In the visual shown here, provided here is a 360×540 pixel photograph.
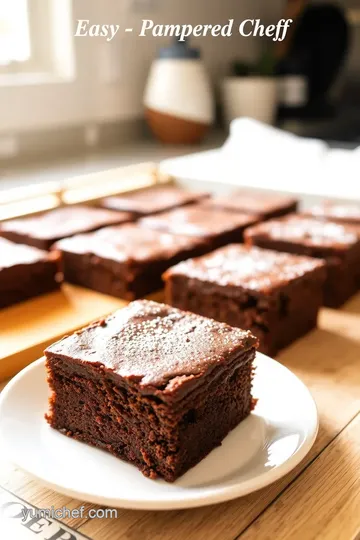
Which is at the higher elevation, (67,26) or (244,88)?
(67,26)

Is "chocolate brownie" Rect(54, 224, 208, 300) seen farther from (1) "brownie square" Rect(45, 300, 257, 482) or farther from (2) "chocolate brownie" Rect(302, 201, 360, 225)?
(1) "brownie square" Rect(45, 300, 257, 482)

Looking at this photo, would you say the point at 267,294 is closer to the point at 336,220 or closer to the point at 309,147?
the point at 336,220

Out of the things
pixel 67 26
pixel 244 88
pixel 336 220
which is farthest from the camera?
pixel 244 88

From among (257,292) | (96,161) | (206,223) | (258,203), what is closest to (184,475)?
(257,292)

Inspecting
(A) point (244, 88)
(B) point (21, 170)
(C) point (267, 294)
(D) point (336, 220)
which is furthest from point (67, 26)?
(C) point (267, 294)

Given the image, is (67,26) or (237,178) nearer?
(237,178)

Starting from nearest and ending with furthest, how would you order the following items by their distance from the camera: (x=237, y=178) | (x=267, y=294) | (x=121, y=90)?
(x=267, y=294), (x=237, y=178), (x=121, y=90)

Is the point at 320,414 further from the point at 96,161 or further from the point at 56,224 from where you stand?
the point at 96,161
